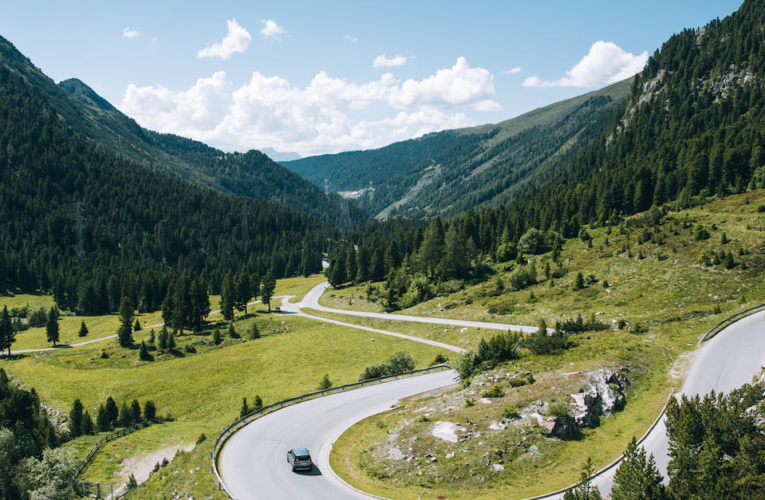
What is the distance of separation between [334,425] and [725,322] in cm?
4217

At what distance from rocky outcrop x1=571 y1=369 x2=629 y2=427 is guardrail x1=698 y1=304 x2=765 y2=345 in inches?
593

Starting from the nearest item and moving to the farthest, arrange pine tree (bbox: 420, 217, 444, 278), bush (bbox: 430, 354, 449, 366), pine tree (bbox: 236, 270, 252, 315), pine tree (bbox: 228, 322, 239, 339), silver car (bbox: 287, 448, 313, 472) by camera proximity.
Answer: silver car (bbox: 287, 448, 313, 472) → bush (bbox: 430, 354, 449, 366) → pine tree (bbox: 228, 322, 239, 339) → pine tree (bbox: 420, 217, 444, 278) → pine tree (bbox: 236, 270, 252, 315)

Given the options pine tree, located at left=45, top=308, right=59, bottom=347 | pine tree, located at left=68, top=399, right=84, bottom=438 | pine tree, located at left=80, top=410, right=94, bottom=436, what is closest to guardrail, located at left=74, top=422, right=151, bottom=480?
pine tree, located at left=80, top=410, right=94, bottom=436

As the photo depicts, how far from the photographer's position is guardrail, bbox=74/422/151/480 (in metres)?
38.8

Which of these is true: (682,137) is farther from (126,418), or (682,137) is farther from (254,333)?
(126,418)

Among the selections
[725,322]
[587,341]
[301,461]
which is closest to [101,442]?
[301,461]

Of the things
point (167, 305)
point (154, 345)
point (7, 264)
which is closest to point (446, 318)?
point (154, 345)

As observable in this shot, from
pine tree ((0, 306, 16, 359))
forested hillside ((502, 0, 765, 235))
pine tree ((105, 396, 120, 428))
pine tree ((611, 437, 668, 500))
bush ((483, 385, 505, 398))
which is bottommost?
pine tree ((105, 396, 120, 428))

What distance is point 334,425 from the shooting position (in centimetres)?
3538

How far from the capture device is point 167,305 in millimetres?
99125

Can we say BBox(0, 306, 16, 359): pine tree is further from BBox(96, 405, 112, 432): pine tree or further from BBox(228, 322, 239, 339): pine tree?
BBox(96, 405, 112, 432): pine tree

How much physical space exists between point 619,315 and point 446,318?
2813 cm

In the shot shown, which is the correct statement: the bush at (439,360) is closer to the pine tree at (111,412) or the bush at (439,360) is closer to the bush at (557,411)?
the bush at (557,411)

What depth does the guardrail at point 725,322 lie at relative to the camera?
144ft
